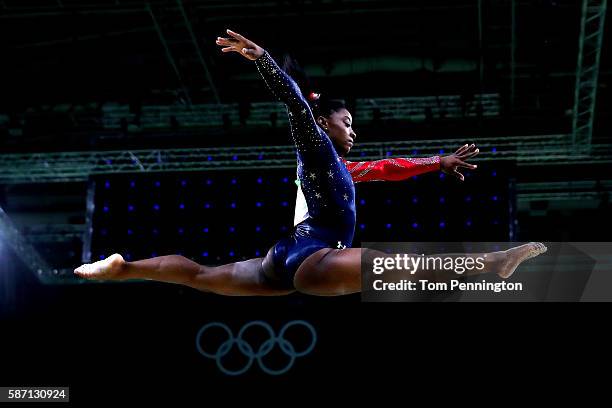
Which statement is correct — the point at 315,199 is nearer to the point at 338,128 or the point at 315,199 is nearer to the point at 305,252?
the point at 305,252

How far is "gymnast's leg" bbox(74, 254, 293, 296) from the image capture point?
159 inches

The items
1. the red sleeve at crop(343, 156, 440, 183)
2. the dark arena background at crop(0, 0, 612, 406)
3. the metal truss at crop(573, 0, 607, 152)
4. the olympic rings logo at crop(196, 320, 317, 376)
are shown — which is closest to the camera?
the red sleeve at crop(343, 156, 440, 183)

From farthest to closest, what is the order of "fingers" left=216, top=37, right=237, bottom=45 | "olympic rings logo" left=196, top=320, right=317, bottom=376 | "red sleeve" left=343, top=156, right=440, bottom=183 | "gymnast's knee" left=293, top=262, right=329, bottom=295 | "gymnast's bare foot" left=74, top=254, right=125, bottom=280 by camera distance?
"olympic rings logo" left=196, top=320, right=317, bottom=376 < "red sleeve" left=343, top=156, right=440, bottom=183 < "gymnast's bare foot" left=74, top=254, right=125, bottom=280 < "gymnast's knee" left=293, top=262, right=329, bottom=295 < "fingers" left=216, top=37, right=237, bottom=45

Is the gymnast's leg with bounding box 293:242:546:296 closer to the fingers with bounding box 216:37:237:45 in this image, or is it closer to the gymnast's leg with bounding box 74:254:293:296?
the gymnast's leg with bounding box 74:254:293:296

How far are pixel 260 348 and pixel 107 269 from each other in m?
4.97

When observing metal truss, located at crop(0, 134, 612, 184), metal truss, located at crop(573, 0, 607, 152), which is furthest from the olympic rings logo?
metal truss, located at crop(573, 0, 607, 152)

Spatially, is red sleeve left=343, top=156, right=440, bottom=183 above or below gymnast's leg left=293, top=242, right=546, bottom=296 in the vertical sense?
above

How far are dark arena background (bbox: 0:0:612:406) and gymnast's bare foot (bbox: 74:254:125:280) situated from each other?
387 centimetres

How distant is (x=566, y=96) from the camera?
806 centimetres

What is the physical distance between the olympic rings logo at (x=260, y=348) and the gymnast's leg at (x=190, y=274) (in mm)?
4831

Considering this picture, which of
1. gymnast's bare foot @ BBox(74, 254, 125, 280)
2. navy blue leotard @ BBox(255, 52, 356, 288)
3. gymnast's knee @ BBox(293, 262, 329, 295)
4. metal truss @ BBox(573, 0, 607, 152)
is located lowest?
gymnast's knee @ BBox(293, 262, 329, 295)

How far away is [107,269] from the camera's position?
4051 millimetres

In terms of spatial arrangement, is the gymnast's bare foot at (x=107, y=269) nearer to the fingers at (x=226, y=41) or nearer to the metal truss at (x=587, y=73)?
the fingers at (x=226, y=41)

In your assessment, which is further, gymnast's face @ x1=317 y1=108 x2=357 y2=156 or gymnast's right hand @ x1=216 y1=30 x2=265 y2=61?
gymnast's face @ x1=317 y1=108 x2=357 y2=156
